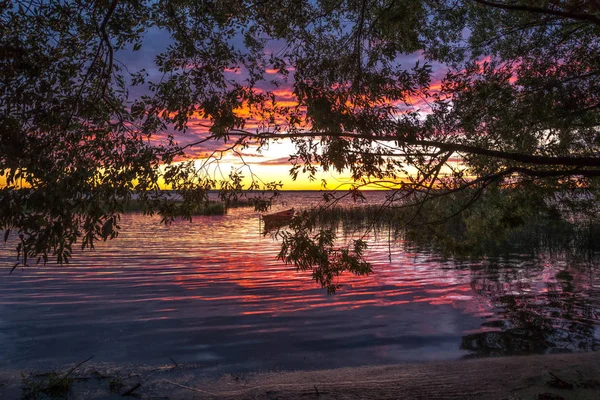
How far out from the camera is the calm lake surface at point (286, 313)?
1072cm

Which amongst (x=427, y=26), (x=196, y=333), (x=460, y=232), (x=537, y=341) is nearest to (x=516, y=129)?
(x=427, y=26)

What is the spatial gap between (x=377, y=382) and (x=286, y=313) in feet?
19.1

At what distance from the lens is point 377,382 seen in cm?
856

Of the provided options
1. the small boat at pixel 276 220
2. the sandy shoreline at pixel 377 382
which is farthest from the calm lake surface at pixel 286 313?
the small boat at pixel 276 220

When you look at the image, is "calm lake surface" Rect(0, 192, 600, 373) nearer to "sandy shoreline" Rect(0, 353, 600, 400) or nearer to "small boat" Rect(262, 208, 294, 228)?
"sandy shoreline" Rect(0, 353, 600, 400)

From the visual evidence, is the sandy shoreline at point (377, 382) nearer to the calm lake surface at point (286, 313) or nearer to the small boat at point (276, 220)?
the calm lake surface at point (286, 313)

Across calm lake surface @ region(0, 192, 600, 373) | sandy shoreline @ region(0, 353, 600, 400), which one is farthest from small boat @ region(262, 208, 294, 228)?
sandy shoreline @ region(0, 353, 600, 400)

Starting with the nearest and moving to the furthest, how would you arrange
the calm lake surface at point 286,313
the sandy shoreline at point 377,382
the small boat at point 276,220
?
the sandy shoreline at point 377,382 → the small boat at point 276,220 → the calm lake surface at point 286,313

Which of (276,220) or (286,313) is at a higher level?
(276,220)

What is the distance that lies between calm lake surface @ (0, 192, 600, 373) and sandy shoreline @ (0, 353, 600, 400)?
78 centimetres

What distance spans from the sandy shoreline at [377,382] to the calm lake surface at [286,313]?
30.6 inches

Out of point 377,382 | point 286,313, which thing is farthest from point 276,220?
point 286,313

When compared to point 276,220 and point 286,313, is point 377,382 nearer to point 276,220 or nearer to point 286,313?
point 276,220

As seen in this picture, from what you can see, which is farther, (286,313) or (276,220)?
(286,313)
